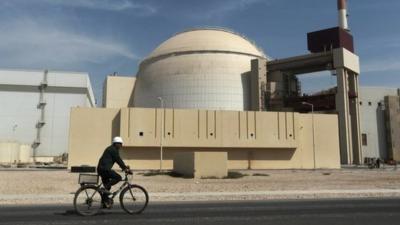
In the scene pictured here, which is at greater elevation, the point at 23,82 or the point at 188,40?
the point at 188,40

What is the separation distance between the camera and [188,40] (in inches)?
3519

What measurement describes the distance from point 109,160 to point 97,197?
3.28 feet

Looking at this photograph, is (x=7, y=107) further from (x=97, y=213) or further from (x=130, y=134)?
(x=97, y=213)

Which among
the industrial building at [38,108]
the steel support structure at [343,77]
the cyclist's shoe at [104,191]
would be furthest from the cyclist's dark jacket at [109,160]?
the industrial building at [38,108]

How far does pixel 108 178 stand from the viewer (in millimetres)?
12227

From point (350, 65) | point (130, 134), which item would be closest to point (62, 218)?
point (130, 134)

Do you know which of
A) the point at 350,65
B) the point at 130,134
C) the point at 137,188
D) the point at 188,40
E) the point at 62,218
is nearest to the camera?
the point at 62,218

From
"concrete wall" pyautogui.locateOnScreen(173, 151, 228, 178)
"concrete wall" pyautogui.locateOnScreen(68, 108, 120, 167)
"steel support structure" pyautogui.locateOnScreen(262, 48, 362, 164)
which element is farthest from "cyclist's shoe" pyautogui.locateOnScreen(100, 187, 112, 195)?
"steel support structure" pyautogui.locateOnScreen(262, 48, 362, 164)

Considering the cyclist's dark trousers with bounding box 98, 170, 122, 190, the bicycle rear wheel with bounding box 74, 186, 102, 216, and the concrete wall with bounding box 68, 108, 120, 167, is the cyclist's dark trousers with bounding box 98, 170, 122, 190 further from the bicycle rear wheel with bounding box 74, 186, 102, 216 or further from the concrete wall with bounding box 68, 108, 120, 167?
Answer: the concrete wall with bounding box 68, 108, 120, 167

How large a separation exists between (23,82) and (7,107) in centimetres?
585

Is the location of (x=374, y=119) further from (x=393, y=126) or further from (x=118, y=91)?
(x=118, y=91)

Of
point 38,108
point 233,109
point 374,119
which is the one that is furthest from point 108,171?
point 374,119

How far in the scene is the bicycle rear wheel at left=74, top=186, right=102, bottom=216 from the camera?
469 inches

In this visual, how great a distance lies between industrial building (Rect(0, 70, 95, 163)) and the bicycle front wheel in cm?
8106
